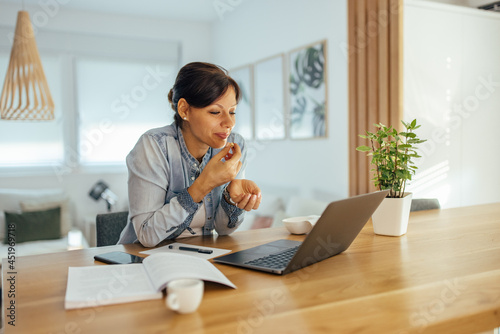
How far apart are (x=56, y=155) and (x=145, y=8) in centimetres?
187

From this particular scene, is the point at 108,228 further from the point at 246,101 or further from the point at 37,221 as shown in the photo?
the point at 246,101

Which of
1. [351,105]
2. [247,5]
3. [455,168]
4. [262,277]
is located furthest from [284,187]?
[262,277]

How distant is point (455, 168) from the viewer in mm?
2863

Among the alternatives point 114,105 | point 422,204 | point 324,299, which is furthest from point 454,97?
point 114,105

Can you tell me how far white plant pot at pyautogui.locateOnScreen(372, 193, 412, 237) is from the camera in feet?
4.62

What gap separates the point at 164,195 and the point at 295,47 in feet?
8.66

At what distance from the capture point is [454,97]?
283 cm

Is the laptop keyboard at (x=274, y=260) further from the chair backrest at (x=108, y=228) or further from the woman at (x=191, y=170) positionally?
the chair backrest at (x=108, y=228)

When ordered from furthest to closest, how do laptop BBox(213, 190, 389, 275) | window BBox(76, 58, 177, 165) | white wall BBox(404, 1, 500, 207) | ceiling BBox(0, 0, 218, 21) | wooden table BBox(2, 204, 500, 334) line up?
window BBox(76, 58, 177, 165)
ceiling BBox(0, 0, 218, 21)
white wall BBox(404, 1, 500, 207)
laptop BBox(213, 190, 389, 275)
wooden table BBox(2, 204, 500, 334)

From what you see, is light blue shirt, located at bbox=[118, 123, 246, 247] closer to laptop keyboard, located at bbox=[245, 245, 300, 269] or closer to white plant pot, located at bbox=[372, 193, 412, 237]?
laptop keyboard, located at bbox=[245, 245, 300, 269]

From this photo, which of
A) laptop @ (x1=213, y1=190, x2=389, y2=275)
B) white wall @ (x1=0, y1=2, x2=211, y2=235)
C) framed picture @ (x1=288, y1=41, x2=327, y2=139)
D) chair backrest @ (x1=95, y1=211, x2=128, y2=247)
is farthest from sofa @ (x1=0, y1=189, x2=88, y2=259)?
laptop @ (x1=213, y1=190, x2=389, y2=275)

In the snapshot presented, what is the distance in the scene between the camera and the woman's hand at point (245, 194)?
4.92ft

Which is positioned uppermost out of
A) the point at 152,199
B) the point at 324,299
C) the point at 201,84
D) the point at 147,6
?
the point at 147,6

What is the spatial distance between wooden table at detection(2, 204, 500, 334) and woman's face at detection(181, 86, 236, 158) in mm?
560
